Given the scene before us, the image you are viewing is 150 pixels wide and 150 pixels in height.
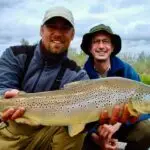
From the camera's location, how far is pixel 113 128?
581cm

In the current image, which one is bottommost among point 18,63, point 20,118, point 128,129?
point 128,129

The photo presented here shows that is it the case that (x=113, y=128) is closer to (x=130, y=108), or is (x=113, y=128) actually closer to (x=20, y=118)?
(x=130, y=108)

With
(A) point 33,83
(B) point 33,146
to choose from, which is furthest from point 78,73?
(B) point 33,146

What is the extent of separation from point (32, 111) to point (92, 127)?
109 centimetres

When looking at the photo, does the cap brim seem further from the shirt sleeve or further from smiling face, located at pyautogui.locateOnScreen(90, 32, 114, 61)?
the shirt sleeve

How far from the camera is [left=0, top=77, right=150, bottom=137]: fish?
477 cm

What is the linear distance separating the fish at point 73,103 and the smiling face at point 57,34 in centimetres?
57

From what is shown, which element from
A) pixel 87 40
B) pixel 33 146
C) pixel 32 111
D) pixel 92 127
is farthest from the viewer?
pixel 87 40

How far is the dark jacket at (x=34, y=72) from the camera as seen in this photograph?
17.5ft

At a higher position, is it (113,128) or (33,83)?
(33,83)

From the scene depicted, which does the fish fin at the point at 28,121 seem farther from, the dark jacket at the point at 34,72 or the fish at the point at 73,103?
the dark jacket at the point at 34,72

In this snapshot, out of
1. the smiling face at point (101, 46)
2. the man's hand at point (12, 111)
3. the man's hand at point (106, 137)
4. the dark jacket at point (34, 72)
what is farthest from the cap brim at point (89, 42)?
the man's hand at point (12, 111)

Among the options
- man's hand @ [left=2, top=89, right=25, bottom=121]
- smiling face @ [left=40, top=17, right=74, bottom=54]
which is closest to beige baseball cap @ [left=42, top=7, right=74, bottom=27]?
smiling face @ [left=40, top=17, right=74, bottom=54]

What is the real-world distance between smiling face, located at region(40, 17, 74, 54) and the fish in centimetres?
57
